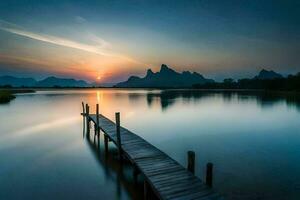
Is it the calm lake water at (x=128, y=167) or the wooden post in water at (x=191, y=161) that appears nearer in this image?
the wooden post in water at (x=191, y=161)

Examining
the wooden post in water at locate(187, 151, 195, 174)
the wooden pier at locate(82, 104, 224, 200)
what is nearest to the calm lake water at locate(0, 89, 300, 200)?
the wooden pier at locate(82, 104, 224, 200)

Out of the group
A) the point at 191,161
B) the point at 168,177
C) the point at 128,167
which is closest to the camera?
the point at 168,177

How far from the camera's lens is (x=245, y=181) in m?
11.5

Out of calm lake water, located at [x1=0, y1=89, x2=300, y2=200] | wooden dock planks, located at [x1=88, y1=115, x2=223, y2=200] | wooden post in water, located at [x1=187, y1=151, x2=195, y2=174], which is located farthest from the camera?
calm lake water, located at [x1=0, y1=89, x2=300, y2=200]

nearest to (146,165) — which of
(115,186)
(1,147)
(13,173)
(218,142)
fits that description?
(115,186)

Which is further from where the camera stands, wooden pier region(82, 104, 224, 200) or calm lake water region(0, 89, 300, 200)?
calm lake water region(0, 89, 300, 200)

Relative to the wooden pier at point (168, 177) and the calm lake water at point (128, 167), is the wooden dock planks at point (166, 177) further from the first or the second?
the calm lake water at point (128, 167)

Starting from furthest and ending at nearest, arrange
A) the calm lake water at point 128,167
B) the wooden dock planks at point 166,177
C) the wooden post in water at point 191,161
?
the calm lake water at point 128,167
the wooden post in water at point 191,161
the wooden dock planks at point 166,177

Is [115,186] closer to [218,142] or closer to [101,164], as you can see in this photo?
[101,164]

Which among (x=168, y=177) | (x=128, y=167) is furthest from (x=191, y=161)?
(x=128, y=167)

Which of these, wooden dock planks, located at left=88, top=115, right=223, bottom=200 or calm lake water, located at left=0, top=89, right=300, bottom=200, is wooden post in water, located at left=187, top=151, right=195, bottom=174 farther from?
calm lake water, located at left=0, top=89, right=300, bottom=200

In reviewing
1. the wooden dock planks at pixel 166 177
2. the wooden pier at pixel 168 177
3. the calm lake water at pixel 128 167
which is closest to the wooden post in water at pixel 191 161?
the wooden pier at pixel 168 177

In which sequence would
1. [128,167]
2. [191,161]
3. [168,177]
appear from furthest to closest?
[128,167], [191,161], [168,177]

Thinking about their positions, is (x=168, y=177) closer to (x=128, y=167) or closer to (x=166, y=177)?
(x=166, y=177)
